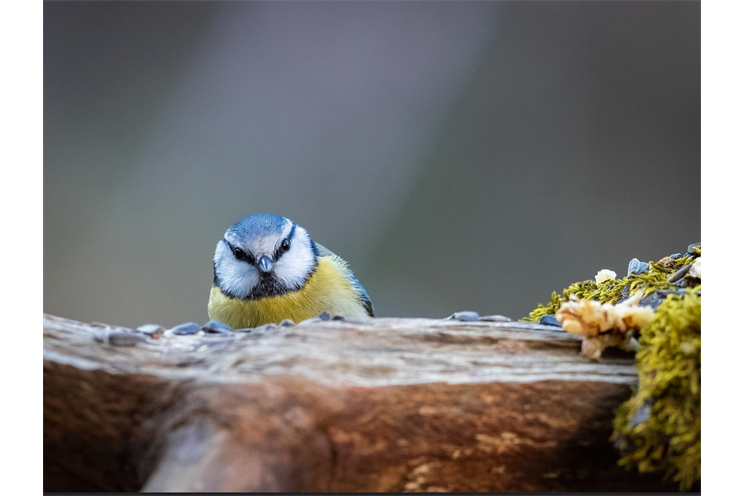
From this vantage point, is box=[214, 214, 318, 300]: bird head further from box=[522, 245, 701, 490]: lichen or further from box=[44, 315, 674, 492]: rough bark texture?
box=[522, 245, 701, 490]: lichen

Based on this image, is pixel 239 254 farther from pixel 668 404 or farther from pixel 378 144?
pixel 378 144

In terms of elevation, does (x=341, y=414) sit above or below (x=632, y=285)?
below

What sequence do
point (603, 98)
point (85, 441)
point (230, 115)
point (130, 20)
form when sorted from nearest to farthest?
1. point (85, 441)
2. point (130, 20)
3. point (603, 98)
4. point (230, 115)

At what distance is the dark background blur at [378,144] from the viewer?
4.77 feet

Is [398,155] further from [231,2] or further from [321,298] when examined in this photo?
[321,298]

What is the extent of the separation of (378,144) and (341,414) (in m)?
1.52

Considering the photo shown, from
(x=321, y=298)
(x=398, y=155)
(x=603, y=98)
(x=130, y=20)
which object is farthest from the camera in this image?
(x=398, y=155)

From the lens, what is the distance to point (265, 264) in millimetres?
1056

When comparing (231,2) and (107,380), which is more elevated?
(231,2)

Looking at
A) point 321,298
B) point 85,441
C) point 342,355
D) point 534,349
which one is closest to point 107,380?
point 85,441

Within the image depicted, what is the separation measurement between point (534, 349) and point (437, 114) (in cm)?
133

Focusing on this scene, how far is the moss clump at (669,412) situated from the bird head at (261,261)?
713 millimetres

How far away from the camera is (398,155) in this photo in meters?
1.93

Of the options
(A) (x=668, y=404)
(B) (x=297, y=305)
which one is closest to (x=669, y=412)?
(A) (x=668, y=404)
